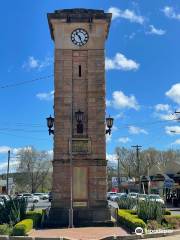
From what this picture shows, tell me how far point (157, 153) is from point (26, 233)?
3821 inches

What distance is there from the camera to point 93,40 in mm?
28859

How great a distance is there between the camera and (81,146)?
90.7ft

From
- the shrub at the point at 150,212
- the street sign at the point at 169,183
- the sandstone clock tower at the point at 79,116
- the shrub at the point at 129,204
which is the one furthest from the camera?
the street sign at the point at 169,183

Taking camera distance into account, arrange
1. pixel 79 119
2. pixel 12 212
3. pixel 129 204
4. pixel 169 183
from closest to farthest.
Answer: pixel 12 212 → pixel 79 119 → pixel 129 204 → pixel 169 183

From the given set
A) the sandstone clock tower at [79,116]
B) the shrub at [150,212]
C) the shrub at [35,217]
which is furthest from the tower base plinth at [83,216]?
the shrub at [150,212]

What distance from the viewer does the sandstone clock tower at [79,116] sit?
27.2m

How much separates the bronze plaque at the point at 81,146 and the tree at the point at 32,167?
244 feet

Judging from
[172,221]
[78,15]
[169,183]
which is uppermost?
[78,15]

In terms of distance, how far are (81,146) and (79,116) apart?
1.72 m

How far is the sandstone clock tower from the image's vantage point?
27156 mm

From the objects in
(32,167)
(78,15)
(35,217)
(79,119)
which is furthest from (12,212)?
(32,167)

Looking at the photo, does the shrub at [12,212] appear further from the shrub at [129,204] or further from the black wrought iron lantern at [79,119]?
the shrub at [129,204]

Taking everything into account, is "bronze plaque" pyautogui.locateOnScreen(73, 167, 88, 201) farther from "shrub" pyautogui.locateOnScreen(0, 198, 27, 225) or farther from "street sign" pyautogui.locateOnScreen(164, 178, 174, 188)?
"street sign" pyautogui.locateOnScreen(164, 178, 174, 188)

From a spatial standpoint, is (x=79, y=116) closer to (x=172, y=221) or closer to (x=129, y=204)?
(x=172, y=221)
